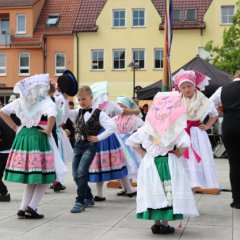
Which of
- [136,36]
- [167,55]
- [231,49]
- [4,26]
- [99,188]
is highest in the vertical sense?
[4,26]

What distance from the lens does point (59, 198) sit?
8562 mm

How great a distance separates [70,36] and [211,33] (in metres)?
9.79

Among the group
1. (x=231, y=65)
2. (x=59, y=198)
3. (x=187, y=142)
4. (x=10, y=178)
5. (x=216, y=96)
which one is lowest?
(x=59, y=198)

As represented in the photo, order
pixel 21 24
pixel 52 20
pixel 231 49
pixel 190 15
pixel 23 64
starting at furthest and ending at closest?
1. pixel 52 20
2. pixel 21 24
3. pixel 23 64
4. pixel 190 15
5. pixel 231 49

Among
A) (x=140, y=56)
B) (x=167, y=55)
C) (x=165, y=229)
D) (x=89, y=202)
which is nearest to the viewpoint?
(x=165, y=229)

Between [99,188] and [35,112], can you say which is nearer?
[35,112]

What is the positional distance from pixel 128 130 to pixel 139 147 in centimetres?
334

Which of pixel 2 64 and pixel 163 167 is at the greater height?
pixel 2 64

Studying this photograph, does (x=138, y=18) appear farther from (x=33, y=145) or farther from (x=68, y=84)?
(x=33, y=145)

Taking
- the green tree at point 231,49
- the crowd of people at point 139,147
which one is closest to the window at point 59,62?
the green tree at point 231,49

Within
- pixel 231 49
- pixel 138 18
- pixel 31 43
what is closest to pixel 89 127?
pixel 231 49

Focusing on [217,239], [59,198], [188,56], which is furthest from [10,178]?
[188,56]

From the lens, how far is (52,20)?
131 feet

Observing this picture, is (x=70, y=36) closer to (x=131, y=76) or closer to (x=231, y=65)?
(x=131, y=76)
